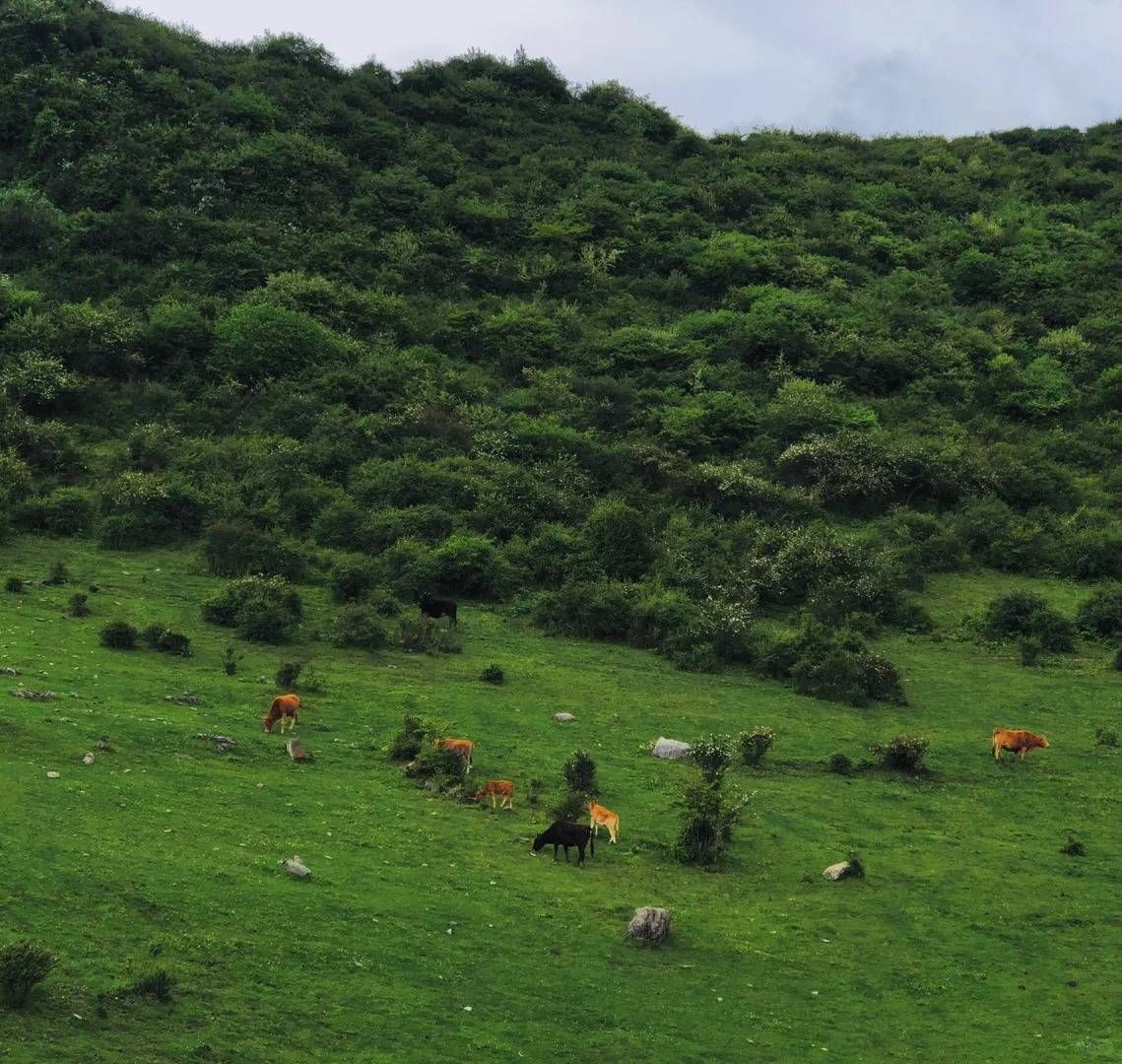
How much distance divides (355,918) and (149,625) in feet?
54.1

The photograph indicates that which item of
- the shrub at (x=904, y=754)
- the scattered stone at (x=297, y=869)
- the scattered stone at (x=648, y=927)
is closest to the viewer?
the scattered stone at (x=648, y=927)

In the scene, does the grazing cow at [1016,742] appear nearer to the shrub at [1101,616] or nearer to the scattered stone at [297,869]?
the shrub at [1101,616]

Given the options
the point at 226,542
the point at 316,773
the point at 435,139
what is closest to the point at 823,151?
the point at 435,139

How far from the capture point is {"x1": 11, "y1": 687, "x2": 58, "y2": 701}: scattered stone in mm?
26453

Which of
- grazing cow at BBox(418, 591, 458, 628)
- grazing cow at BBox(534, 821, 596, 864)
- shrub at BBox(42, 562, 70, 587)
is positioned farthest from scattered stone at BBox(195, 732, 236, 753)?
shrub at BBox(42, 562, 70, 587)

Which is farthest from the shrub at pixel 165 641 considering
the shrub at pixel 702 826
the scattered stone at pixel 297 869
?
the shrub at pixel 702 826

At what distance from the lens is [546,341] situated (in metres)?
66.1

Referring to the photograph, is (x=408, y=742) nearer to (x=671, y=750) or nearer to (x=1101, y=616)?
(x=671, y=750)

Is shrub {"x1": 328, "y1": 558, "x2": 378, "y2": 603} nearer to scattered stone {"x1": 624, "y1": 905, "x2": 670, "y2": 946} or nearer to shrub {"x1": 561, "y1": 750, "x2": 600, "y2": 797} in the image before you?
shrub {"x1": 561, "y1": 750, "x2": 600, "y2": 797}

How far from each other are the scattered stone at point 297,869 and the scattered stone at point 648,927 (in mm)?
4552

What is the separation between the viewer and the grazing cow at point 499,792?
25312mm

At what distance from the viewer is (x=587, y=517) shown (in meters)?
49.0

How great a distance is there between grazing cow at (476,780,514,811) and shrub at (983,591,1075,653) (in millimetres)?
21858

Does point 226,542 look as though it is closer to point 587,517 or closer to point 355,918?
point 587,517
